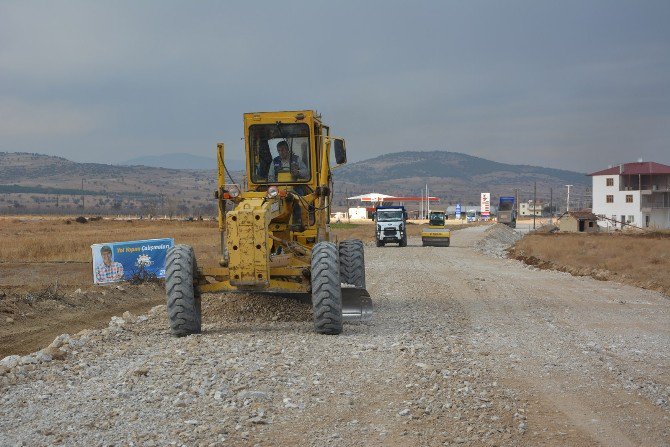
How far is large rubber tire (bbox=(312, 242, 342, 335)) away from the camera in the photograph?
13.2m

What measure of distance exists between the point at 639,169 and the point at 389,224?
6708 centimetres

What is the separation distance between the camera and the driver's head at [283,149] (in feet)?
51.0

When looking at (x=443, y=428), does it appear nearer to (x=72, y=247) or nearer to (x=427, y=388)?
(x=427, y=388)

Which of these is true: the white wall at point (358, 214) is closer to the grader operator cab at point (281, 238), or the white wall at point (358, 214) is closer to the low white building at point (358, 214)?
the low white building at point (358, 214)

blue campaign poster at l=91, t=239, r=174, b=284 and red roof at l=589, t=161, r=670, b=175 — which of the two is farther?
red roof at l=589, t=161, r=670, b=175

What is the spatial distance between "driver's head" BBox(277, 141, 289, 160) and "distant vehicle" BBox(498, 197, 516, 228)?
95.9m

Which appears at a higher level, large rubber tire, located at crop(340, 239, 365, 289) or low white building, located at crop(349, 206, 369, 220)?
large rubber tire, located at crop(340, 239, 365, 289)

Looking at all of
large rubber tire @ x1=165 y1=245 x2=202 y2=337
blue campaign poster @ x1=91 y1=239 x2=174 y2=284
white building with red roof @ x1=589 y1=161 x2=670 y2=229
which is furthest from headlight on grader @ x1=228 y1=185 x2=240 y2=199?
white building with red roof @ x1=589 y1=161 x2=670 y2=229

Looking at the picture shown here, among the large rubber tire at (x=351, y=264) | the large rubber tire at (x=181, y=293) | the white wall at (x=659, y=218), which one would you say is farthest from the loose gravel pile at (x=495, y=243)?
the large rubber tire at (x=181, y=293)

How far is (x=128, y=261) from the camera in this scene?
24625 millimetres

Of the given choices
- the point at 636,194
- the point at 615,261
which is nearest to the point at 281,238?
the point at 615,261

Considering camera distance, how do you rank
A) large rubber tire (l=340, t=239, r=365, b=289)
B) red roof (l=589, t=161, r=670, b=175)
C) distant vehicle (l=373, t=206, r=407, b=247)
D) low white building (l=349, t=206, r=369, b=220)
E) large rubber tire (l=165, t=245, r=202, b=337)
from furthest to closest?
1. low white building (l=349, t=206, r=369, b=220)
2. red roof (l=589, t=161, r=670, b=175)
3. distant vehicle (l=373, t=206, r=407, b=247)
4. large rubber tire (l=340, t=239, r=365, b=289)
5. large rubber tire (l=165, t=245, r=202, b=337)

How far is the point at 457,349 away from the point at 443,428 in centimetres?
441

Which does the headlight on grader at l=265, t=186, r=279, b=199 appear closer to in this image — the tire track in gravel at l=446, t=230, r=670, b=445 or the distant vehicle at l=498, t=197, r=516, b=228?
the tire track in gravel at l=446, t=230, r=670, b=445
